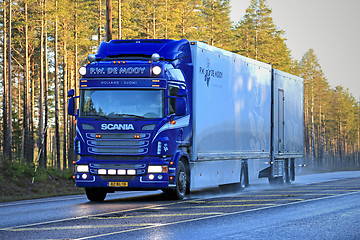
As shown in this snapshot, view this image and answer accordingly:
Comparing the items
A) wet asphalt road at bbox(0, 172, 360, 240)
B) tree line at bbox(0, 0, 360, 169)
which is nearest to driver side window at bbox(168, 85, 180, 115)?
wet asphalt road at bbox(0, 172, 360, 240)

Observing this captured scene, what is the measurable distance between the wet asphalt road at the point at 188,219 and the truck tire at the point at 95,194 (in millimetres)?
218

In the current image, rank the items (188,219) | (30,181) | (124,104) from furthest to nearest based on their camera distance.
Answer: (30,181), (124,104), (188,219)

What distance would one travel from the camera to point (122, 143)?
16.5 m

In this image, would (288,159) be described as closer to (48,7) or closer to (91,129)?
(91,129)

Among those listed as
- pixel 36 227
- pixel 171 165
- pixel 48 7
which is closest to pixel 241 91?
pixel 171 165

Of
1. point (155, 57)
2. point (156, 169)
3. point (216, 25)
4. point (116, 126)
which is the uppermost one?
point (216, 25)

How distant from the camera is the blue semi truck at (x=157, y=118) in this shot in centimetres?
1653

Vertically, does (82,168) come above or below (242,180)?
above

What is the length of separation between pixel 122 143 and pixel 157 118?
1.05 metres

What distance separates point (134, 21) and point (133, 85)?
5767 cm

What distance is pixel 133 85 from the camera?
16.8 meters

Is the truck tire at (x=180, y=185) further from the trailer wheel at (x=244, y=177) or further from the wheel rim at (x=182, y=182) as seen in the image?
the trailer wheel at (x=244, y=177)

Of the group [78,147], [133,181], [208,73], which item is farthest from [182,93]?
[78,147]

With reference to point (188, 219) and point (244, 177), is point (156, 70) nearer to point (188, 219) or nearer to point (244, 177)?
point (188, 219)
